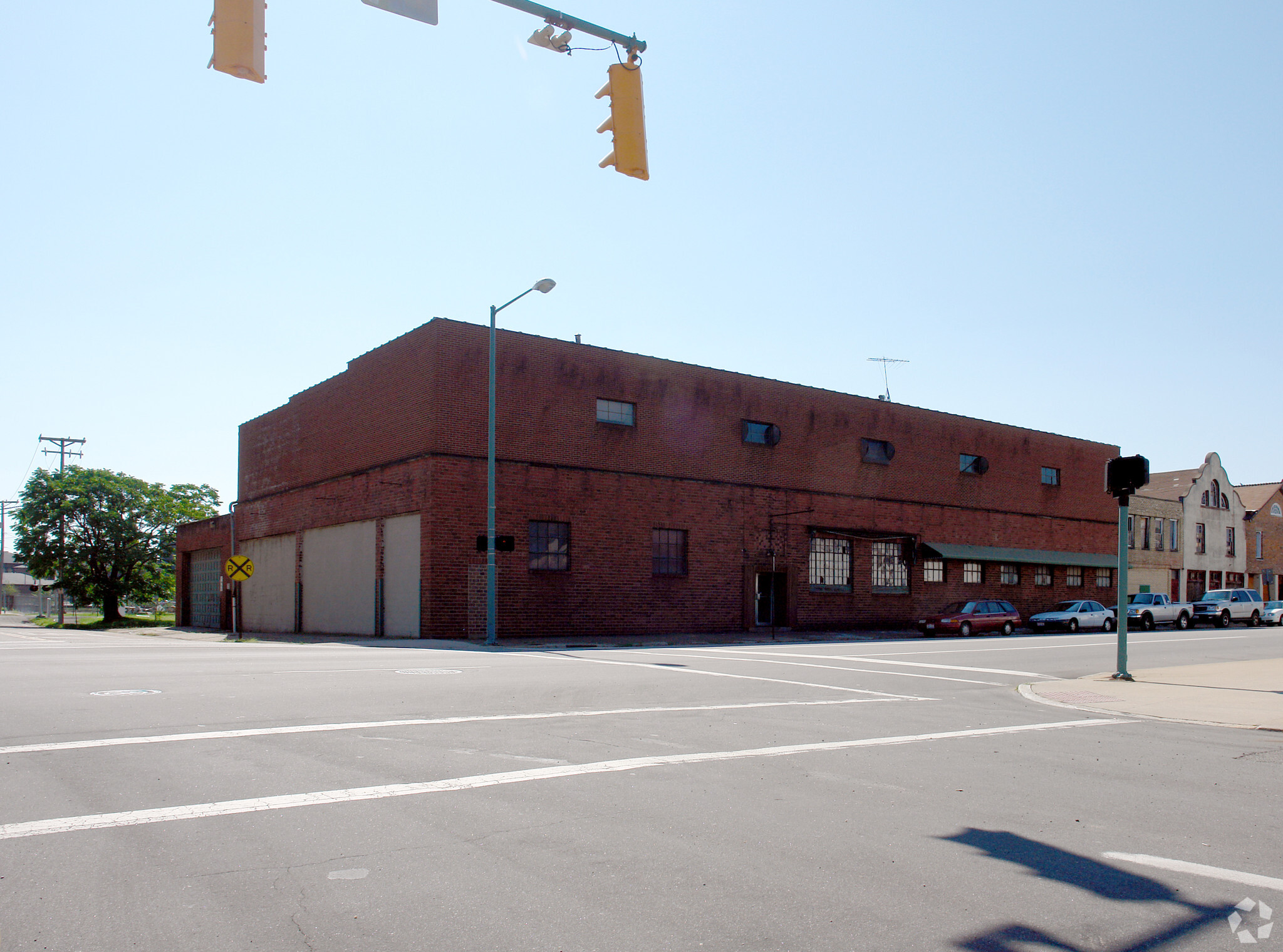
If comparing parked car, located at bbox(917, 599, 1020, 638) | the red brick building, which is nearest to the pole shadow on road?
the red brick building

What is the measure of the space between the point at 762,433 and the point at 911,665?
57.2 ft

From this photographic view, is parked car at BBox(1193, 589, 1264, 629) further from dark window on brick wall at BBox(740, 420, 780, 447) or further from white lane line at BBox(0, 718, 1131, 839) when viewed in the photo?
white lane line at BBox(0, 718, 1131, 839)

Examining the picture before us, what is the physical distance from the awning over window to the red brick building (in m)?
0.17

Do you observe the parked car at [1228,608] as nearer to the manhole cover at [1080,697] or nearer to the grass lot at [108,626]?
the manhole cover at [1080,697]

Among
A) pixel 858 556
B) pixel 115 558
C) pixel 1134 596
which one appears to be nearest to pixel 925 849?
pixel 858 556

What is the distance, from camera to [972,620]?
35.8 meters

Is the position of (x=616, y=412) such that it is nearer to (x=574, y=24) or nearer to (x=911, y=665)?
(x=911, y=665)

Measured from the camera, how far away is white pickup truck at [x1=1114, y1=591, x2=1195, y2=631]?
4109cm

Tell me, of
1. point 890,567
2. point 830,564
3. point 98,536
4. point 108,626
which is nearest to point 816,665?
point 830,564

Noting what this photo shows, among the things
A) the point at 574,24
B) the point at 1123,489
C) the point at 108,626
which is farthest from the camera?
the point at 108,626

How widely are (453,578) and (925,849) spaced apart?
23166 mm

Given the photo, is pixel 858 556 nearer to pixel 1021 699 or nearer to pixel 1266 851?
pixel 1021 699

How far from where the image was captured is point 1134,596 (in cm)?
4219

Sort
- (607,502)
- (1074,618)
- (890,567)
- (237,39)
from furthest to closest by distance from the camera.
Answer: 1. (890,567)
2. (1074,618)
3. (607,502)
4. (237,39)
